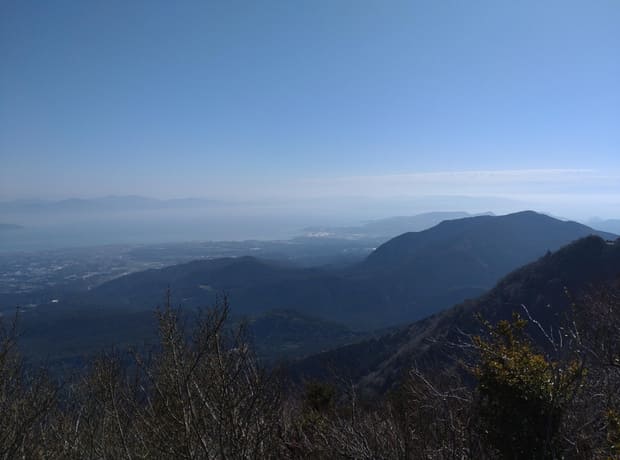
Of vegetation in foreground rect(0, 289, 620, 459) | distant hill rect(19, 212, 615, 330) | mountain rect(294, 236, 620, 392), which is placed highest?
vegetation in foreground rect(0, 289, 620, 459)

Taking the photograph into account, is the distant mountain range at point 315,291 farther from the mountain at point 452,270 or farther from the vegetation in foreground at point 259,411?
the vegetation in foreground at point 259,411

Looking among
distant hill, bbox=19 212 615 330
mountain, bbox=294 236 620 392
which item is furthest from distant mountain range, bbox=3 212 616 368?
mountain, bbox=294 236 620 392

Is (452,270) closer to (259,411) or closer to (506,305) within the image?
(506,305)

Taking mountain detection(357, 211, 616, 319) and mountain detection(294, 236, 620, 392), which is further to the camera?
mountain detection(357, 211, 616, 319)

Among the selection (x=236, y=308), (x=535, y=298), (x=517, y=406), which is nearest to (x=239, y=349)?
(x=517, y=406)

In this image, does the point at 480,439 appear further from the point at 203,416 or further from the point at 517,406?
the point at 203,416

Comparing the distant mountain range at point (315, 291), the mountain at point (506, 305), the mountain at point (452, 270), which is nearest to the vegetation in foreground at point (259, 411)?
the mountain at point (506, 305)

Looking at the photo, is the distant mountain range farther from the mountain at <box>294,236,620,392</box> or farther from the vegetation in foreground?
the vegetation in foreground

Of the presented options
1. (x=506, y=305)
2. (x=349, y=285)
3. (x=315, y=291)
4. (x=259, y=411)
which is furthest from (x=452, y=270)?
(x=259, y=411)

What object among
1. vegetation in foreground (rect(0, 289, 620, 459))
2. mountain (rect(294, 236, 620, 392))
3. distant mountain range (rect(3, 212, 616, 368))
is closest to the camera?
vegetation in foreground (rect(0, 289, 620, 459))
